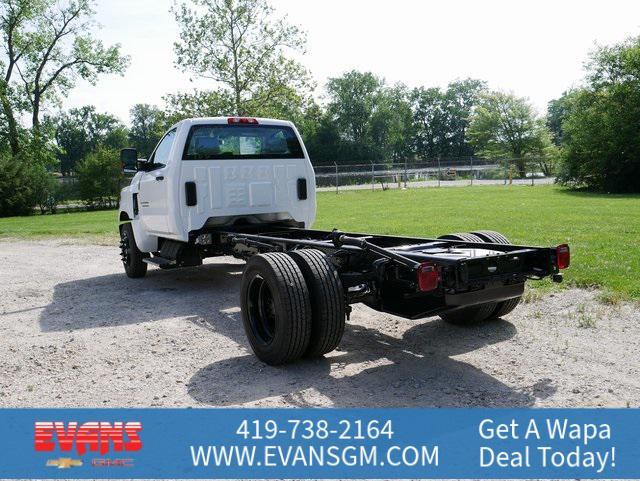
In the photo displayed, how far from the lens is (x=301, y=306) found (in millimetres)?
4859

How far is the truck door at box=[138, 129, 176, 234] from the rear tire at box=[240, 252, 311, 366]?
10.6 feet

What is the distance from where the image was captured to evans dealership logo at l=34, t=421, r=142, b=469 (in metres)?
3.53

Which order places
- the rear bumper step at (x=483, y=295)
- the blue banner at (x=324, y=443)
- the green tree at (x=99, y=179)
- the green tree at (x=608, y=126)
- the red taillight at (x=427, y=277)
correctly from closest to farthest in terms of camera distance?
the blue banner at (x=324, y=443) → the red taillight at (x=427, y=277) → the rear bumper step at (x=483, y=295) → the green tree at (x=608, y=126) → the green tree at (x=99, y=179)

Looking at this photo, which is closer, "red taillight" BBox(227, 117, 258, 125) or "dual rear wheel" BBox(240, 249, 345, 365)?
"dual rear wheel" BBox(240, 249, 345, 365)

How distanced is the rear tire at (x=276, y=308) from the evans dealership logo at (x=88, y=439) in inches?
54.1

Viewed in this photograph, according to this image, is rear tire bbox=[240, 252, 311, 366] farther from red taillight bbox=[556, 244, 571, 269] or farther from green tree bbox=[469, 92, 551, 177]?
green tree bbox=[469, 92, 551, 177]

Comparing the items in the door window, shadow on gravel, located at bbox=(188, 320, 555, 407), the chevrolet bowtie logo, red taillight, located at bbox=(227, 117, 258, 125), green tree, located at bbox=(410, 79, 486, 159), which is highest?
green tree, located at bbox=(410, 79, 486, 159)

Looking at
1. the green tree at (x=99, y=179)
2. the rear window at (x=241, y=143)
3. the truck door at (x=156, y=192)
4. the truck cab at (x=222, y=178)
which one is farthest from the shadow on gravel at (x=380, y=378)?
the green tree at (x=99, y=179)

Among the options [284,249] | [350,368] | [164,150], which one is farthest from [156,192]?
[350,368]

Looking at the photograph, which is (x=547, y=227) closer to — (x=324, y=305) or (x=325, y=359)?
(x=325, y=359)

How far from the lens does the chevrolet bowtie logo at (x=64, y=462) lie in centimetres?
351

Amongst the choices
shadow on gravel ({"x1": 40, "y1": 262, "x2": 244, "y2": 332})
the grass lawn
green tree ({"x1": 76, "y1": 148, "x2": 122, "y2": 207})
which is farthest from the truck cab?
green tree ({"x1": 76, "y1": 148, "x2": 122, "y2": 207})

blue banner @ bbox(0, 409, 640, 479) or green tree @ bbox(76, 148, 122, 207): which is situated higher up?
green tree @ bbox(76, 148, 122, 207)

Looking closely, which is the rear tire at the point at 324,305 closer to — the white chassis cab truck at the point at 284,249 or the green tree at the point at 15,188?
the white chassis cab truck at the point at 284,249
